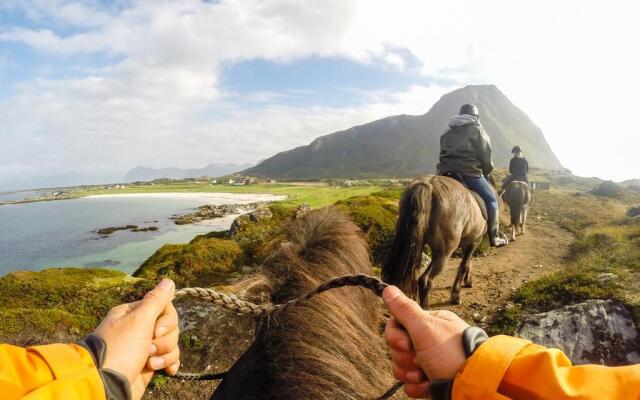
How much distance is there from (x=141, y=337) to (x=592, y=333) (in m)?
5.93

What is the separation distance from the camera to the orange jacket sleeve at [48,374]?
103 cm

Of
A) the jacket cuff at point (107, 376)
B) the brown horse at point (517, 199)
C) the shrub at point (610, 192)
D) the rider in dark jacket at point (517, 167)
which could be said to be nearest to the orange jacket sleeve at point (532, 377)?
the jacket cuff at point (107, 376)

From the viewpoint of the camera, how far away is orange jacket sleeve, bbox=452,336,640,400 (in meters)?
1.05

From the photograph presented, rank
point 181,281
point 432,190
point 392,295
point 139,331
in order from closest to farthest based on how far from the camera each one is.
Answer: point 139,331
point 392,295
point 432,190
point 181,281

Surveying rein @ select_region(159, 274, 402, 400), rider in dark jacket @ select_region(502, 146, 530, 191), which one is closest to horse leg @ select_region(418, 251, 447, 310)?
rein @ select_region(159, 274, 402, 400)

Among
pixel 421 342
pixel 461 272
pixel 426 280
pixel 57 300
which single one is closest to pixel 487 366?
pixel 421 342

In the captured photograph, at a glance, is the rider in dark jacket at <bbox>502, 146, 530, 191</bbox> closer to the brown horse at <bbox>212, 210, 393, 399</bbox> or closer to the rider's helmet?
the rider's helmet

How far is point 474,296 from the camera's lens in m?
7.89

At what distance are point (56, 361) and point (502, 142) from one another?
202948mm

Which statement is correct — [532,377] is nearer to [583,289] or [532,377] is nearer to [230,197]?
[583,289]

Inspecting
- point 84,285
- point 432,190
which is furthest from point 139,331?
point 84,285

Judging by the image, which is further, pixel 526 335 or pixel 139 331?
pixel 526 335

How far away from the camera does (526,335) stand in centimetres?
531

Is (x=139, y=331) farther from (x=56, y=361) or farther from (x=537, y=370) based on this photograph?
(x=537, y=370)
